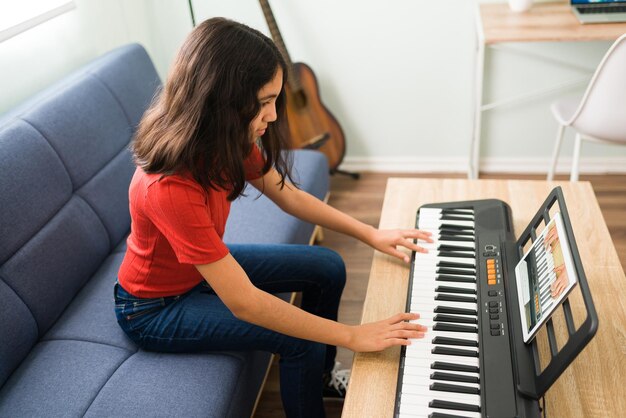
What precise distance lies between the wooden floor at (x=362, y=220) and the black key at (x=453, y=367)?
741 millimetres

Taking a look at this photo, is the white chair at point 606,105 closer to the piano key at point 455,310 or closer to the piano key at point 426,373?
the piano key at point 455,310

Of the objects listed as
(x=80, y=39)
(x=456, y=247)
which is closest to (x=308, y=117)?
(x=80, y=39)

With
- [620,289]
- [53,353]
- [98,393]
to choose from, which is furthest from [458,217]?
[53,353]

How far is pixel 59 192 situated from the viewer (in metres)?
1.83

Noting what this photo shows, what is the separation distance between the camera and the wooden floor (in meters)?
1.97

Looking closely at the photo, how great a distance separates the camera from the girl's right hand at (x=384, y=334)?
125 cm

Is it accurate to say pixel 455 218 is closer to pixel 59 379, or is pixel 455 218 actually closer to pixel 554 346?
pixel 554 346

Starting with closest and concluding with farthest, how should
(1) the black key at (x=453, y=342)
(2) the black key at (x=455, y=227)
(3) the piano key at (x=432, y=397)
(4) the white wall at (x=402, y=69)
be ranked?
(3) the piano key at (x=432, y=397)
(1) the black key at (x=453, y=342)
(2) the black key at (x=455, y=227)
(4) the white wall at (x=402, y=69)

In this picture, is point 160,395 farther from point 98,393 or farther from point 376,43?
point 376,43

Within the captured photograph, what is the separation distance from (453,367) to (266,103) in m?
0.63

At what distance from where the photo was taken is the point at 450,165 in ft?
10.3

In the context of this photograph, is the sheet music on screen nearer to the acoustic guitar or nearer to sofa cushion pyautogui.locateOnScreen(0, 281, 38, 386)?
sofa cushion pyautogui.locateOnScreen(0, 281, 38, 386)

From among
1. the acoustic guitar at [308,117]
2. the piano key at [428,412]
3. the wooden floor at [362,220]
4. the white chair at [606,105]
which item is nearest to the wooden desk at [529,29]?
the white chair at [606,105]

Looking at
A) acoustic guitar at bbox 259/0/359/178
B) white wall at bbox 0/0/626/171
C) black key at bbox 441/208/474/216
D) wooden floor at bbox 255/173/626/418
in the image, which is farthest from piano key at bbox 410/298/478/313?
white wall at bbox 0/0/626/171
